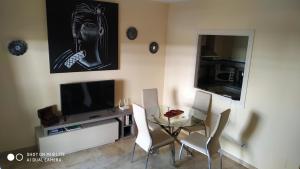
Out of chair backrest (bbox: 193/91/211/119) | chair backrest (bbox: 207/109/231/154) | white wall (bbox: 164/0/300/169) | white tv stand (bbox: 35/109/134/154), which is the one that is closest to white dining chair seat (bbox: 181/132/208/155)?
chair backrest (bbox: 207/109/231/154)

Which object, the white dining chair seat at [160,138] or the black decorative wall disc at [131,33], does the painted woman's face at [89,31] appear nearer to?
the black decorative wall disc at [131,33]

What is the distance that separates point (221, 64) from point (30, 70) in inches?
120

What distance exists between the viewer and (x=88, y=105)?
3680 millimetres

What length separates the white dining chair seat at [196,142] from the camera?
2.90m

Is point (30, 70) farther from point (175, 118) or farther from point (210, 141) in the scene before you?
point (210, 141)

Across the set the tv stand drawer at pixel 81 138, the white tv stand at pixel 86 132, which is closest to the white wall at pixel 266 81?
the white tv stand at pixel 86 132

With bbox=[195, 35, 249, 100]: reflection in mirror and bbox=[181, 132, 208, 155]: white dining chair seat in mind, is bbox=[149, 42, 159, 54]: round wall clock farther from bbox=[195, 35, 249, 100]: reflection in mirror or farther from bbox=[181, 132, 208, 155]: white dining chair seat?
bbox=[181, 132, 208, 155]: white dining chair seat

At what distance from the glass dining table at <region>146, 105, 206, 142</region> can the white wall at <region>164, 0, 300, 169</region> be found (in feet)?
1.44

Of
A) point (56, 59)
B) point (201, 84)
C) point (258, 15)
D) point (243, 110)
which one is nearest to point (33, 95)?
point (56, 59)

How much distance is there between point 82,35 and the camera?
352 cm

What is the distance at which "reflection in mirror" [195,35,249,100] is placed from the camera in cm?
349

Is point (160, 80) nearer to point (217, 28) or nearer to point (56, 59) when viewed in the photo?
point (217, 28)

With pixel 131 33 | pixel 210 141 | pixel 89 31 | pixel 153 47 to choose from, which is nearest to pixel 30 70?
pixel 89 31

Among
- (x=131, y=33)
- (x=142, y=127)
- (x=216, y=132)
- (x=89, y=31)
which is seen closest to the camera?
(x=216, y=132)
